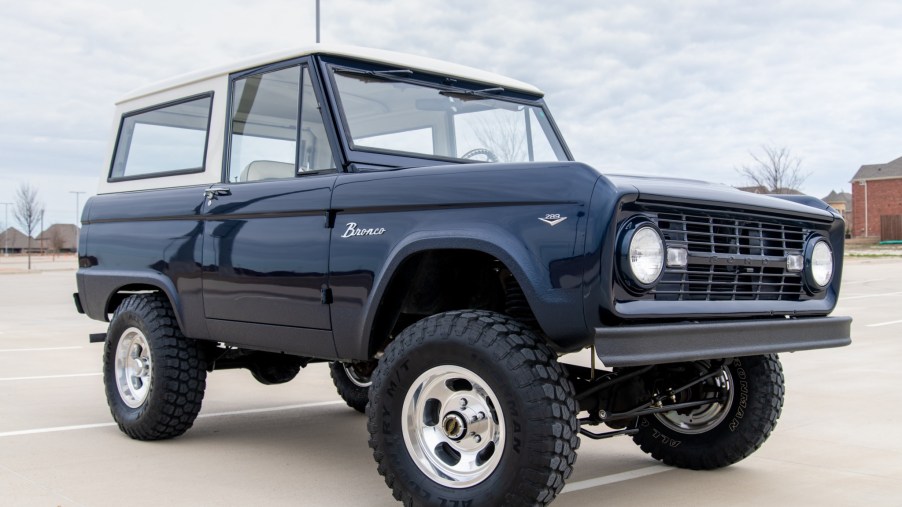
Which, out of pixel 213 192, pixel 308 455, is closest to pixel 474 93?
pixel 213 192

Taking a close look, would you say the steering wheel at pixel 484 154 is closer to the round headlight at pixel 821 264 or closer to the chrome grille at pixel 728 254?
the chrome grille at pixel 728 254

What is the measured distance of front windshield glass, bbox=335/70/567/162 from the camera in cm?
502

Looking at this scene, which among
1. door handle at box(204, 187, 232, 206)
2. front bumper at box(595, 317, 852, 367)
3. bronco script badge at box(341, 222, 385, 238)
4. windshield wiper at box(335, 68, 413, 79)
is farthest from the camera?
door handle at box(204, 187, 232, 206)

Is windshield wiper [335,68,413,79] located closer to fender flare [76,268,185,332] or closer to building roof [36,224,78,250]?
fender flare [76,268,185,332]

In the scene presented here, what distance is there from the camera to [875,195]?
70.2 metres

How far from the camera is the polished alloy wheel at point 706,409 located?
508 cm

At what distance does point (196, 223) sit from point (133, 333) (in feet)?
3.50

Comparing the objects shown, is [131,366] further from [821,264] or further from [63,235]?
[63,235]

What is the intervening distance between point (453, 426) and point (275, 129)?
2.25 meters

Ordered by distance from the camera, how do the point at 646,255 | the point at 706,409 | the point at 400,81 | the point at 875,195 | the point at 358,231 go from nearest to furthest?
1. the point at 646,255
2. the point at 358,231
3. the point at 706,409
4. the point at 400,81
5. the point at 875,195

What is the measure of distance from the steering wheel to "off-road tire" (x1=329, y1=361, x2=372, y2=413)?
2223 mm

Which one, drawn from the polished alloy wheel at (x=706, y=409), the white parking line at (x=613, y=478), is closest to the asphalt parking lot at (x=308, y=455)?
the white parking line at (x=613, y=478)

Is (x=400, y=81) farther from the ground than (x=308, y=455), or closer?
farther from the ground

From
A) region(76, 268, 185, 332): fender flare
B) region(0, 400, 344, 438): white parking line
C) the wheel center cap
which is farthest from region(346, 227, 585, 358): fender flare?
region(0, 400, 344, 438): white parking line
